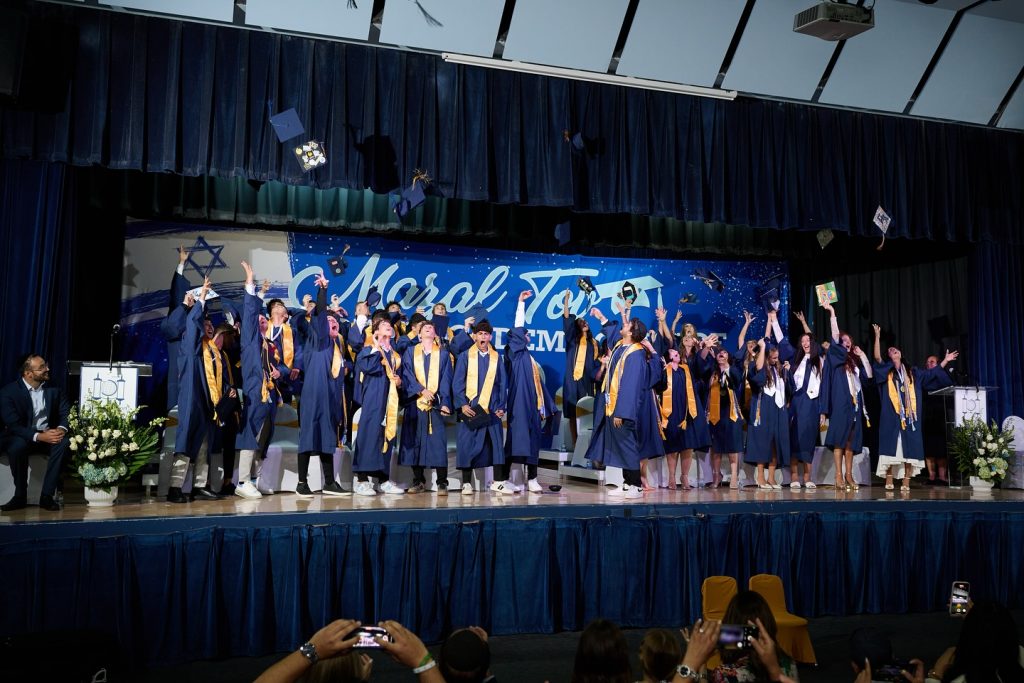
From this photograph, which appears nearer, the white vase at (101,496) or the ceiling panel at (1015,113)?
the white vase at (101,496)

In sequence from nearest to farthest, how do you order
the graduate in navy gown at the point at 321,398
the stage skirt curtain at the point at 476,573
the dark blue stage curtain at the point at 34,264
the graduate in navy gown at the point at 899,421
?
1. the stage skirt curtain at the point at 476,573
2. the dark blue stage curtain at the point at 34,264
3. the graduate in navy gown at the point at 321,398
4. the graduate in navy gown at the point at 899,421

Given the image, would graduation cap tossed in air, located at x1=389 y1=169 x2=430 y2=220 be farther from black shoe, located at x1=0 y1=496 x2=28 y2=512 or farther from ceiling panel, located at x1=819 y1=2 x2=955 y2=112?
ceiling panel, located at x1=819 y1=2 x2=955 y2=112

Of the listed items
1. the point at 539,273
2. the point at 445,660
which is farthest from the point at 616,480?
the point at 445,660

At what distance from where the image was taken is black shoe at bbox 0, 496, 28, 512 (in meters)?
6.62

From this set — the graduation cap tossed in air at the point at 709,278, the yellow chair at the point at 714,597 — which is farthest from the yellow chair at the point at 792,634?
the graduation cap tossed in air at the point at 709,278

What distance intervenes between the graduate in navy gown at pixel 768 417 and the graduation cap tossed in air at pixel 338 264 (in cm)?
452

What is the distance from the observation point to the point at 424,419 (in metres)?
8.18

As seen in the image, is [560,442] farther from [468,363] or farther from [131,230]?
[131,230]

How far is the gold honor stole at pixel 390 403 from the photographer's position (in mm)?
8094

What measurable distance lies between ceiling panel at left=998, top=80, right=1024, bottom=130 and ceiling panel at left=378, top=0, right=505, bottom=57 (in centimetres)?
591

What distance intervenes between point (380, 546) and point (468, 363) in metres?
2.39

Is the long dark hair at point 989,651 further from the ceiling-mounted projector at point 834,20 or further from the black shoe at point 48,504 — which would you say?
the black shoe at point 48,504

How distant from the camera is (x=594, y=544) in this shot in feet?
22.7

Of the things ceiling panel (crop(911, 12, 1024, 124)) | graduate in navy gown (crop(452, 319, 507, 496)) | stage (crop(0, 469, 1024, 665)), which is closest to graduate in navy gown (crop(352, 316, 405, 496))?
stage (crop(0, 469, 1024, 665))
